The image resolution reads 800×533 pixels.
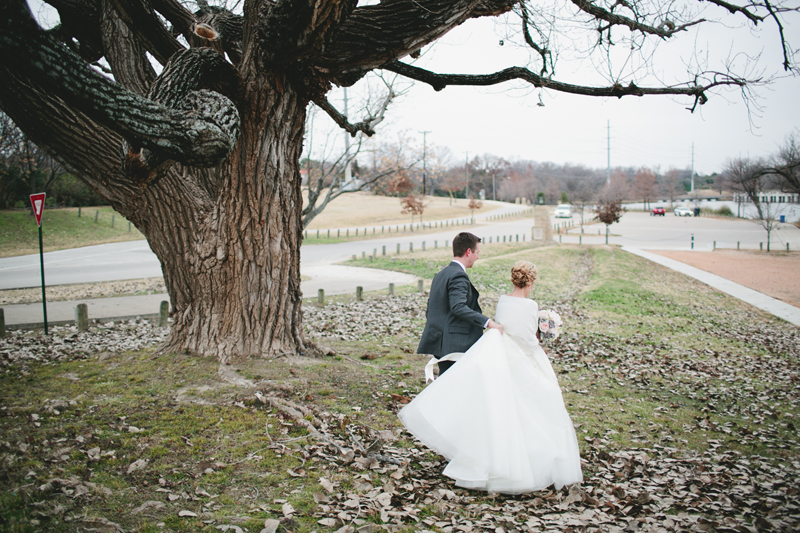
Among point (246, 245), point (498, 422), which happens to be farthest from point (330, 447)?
point (246, 245)

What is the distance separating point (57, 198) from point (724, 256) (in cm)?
5199

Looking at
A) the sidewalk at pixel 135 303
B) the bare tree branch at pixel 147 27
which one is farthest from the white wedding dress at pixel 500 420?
the sidewalk at pixel 135 303

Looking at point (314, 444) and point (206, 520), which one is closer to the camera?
point (206, 520)

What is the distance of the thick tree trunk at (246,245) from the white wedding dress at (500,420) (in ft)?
9.52

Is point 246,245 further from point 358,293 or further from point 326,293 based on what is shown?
point 326,293

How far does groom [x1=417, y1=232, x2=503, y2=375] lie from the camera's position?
4.62 metres

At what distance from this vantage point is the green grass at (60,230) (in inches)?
1171

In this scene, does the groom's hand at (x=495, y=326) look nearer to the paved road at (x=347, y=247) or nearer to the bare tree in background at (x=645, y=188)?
the paved road at (x=347, y=247)


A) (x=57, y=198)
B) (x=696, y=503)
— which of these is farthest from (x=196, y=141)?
(x=57, y=198)

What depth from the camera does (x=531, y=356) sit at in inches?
174

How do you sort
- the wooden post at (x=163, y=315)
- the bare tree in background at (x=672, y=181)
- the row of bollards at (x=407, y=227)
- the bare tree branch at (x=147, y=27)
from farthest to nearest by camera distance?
the bare tree in background at (x=672, y=181), the row of bollards at (x=407, y=227), the wooden post at (x=163, y=315), the bare tree branch at (x=147, y=27)

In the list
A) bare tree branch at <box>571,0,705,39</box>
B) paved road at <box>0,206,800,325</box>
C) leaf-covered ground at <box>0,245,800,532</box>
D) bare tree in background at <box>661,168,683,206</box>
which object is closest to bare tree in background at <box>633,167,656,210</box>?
bare tree in background at <box>661,168,683,206</box>

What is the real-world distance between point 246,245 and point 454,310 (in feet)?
9.97

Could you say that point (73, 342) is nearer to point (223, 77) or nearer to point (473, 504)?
point (223, 77)
